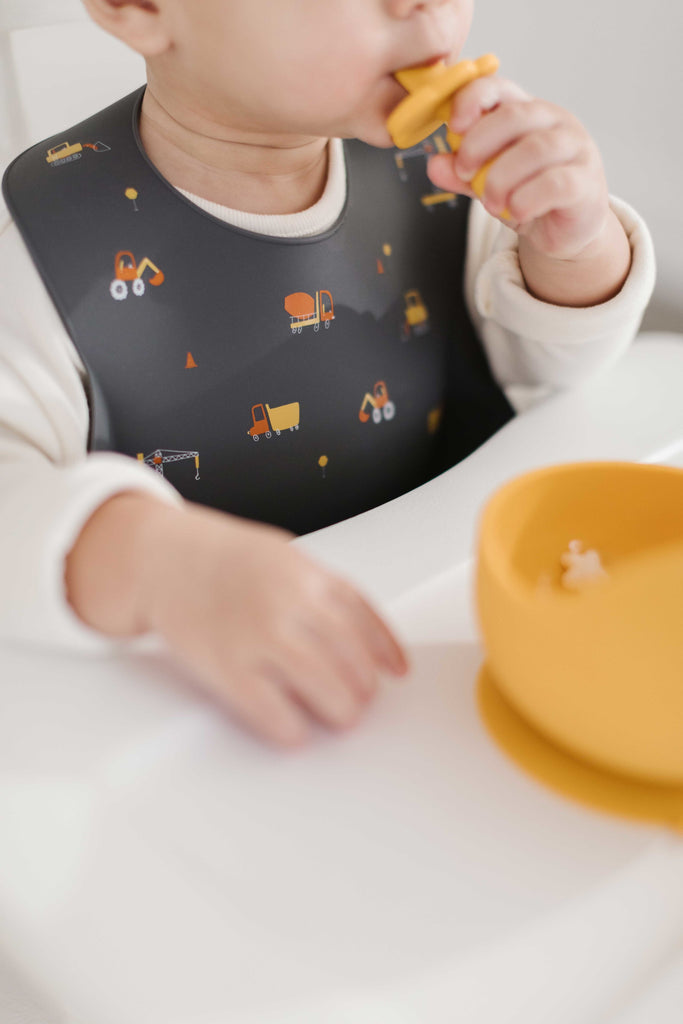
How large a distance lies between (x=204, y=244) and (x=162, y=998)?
47 cm

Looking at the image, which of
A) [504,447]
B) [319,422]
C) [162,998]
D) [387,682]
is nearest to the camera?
[162,998]

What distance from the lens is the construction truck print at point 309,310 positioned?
68cm

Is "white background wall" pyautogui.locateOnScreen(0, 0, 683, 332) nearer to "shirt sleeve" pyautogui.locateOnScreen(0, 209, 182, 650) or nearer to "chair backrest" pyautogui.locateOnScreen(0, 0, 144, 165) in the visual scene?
"chair backrest" pyautogui.locateOnScreen(0, 0, 144, 165)

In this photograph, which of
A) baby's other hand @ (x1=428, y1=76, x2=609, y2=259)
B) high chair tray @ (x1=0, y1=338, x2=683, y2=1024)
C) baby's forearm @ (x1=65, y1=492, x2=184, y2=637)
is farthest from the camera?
baby's other hand @ (x1=428, y1=76, x2=609, y2=259)

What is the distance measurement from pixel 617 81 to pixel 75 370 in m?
0.62

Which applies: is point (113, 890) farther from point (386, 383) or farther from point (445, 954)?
point (386, 383)

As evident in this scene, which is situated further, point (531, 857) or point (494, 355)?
point (494, 355)

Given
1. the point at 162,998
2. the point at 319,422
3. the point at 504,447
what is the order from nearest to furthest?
the point at 162,998 → the point at 504,447 → the point at 319,422

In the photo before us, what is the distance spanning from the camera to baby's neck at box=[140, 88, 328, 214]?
63 cm

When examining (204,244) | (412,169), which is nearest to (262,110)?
(204,244)

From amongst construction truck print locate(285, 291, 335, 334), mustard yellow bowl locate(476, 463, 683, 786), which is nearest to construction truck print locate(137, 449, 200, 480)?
construction truck print locate(285, 291, 335, 334)

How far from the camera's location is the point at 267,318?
0.67m

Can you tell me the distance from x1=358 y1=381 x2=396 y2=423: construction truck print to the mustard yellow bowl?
1.05 feet

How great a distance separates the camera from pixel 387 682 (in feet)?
1.32
